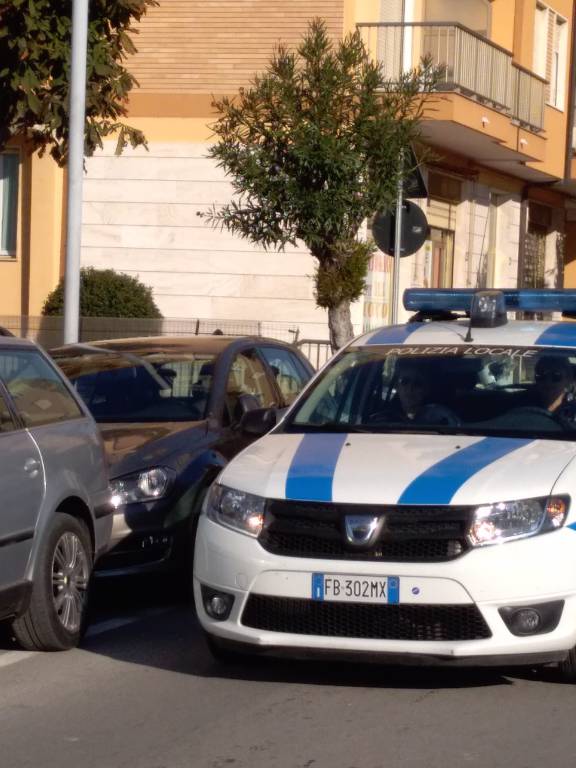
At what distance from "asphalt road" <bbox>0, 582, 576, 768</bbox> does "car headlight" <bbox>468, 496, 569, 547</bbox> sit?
29.4 inches

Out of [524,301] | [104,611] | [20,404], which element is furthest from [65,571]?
[524,301]

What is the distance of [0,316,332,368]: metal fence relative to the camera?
21953mm

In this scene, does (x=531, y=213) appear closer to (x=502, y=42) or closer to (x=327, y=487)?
(x=502, y=42)

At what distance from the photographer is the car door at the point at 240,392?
9727mm

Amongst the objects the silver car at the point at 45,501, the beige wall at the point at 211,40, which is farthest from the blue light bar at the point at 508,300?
the beige wall at the point at 211,40

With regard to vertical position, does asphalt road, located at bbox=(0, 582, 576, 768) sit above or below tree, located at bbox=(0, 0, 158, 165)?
below

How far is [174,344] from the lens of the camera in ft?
35.3

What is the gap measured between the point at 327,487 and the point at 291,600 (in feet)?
1.66

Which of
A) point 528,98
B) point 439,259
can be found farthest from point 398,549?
point 528,98

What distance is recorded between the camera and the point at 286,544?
6.49m

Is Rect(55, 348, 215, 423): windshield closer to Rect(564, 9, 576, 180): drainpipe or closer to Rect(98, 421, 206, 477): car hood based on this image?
Rect(98, 421, 206, 477): car hood

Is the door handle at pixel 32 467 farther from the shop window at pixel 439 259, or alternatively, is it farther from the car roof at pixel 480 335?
the shop window at pixel 439 259

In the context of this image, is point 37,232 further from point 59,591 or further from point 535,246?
point 59,591

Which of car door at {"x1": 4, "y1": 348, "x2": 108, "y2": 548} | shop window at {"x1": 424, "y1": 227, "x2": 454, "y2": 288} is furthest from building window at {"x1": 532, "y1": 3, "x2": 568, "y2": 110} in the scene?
car door at {"x1": 4, "y1": 348, "x2": 108, "y2": 548}
